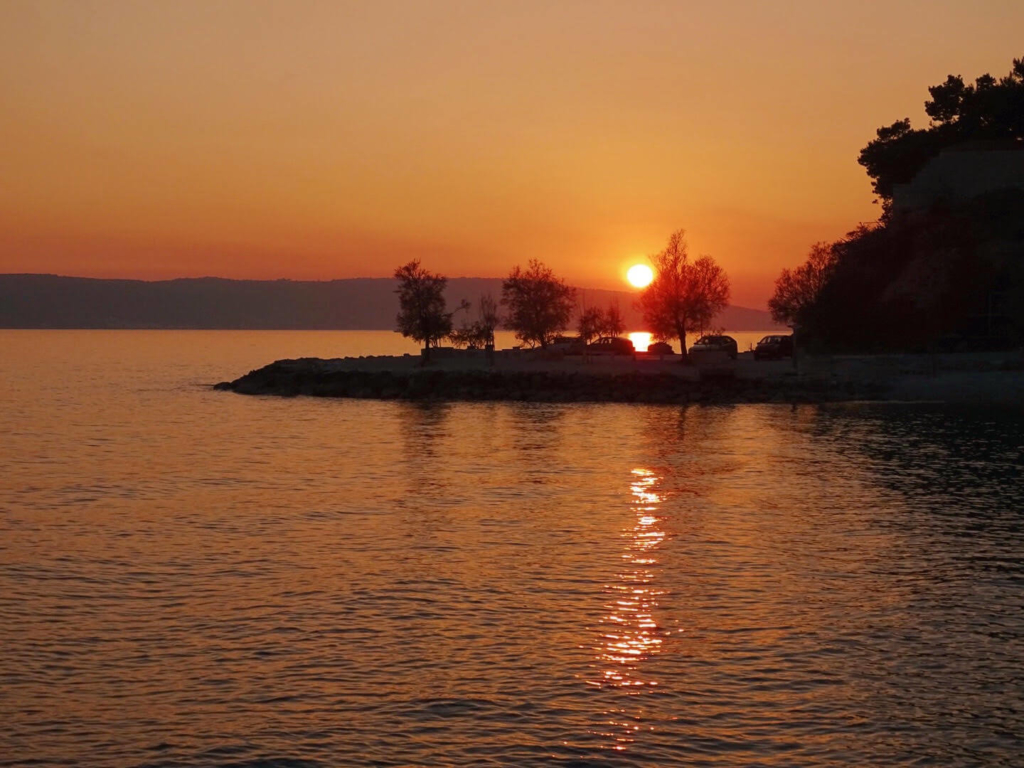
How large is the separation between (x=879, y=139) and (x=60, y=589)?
110 meters

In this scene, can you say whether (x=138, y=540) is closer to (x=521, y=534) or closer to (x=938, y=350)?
(x=521, y=534)

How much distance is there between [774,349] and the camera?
9762 cm

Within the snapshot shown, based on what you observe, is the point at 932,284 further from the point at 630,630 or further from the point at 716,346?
the point at 630,630

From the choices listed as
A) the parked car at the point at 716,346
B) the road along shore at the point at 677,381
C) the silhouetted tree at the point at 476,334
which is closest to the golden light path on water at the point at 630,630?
the road along shore at the point at 677,381

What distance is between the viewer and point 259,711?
13.8 metres

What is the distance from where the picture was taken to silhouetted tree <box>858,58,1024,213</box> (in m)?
108

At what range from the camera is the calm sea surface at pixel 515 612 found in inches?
512

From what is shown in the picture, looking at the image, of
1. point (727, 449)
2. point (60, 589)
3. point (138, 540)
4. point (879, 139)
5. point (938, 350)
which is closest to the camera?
point (60, 589)

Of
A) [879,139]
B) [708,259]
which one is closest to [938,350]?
[708,259]

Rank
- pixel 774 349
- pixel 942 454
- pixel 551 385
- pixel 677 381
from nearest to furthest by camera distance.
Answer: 1. pixel 942 454
2. pixel 677 381
3. pixel 551 385
4. pixel 774 349

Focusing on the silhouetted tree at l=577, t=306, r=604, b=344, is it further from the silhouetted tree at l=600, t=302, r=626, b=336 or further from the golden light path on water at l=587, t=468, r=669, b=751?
the golden light path on water at l=587, t=468, r=669, b=751

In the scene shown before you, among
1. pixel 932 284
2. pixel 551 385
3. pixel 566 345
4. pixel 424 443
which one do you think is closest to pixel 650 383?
pixel 551 385

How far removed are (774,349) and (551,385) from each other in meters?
28.2

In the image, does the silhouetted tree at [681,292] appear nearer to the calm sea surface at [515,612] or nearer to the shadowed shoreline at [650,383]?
the shadowed shoreline at [650,383]
